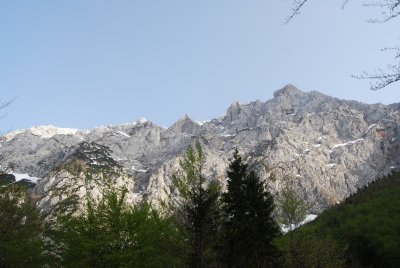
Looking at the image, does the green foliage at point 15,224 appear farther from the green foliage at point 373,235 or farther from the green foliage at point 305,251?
the green foliage at point 373,235

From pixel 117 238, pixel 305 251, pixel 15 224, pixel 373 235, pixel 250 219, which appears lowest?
pixel 305 251

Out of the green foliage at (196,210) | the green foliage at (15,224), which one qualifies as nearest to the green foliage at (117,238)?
the green foliage at (196,210)

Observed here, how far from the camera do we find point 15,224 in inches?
832

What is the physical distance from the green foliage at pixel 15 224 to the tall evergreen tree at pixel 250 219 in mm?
14820

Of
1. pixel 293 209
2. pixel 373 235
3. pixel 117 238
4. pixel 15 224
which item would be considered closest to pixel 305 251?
pixel 293 209

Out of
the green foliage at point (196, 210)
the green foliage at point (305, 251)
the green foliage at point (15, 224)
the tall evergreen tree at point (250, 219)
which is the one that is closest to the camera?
the green foliage at point (196, 210)

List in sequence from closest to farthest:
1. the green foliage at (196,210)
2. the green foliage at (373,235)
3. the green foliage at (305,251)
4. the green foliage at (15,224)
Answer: the green foliage at (196,210), the green foliage at (15,224), the green foliage at (305,251), the green foliage at (373,235)

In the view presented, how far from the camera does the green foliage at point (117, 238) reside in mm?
22453

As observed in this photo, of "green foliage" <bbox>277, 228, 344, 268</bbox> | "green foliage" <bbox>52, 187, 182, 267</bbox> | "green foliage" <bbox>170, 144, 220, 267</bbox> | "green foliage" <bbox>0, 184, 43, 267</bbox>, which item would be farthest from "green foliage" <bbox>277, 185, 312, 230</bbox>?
"green foliage" <bbox>0, 184, 43, 267</bbox>

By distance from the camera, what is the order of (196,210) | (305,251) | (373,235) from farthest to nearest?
(373,235) < (305,251) < (196,210)

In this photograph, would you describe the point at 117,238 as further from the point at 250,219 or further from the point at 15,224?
the point at 250,219

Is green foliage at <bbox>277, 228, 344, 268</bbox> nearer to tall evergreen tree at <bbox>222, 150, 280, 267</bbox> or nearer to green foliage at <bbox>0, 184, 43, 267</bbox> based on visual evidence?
tall evergreen tree at <bbox>222, 150, 280, 267</bbox>

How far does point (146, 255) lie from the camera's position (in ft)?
77.6

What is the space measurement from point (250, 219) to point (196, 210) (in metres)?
19.0
